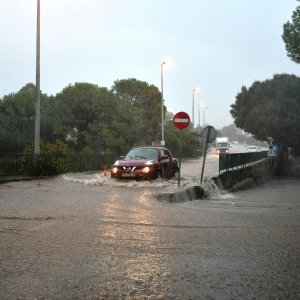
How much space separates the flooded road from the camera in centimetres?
475

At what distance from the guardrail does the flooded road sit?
12151 mm

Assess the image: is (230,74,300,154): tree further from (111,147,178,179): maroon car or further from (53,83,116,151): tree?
(111,147,178,179): maroon car

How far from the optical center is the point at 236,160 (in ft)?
88.6

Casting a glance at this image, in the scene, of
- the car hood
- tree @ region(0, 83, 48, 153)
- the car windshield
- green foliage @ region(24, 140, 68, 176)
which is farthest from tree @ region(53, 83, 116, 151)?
the car hood

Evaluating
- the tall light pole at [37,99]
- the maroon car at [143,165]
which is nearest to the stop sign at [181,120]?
the maroon car at [143,165]

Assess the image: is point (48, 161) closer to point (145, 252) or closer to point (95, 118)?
point (145, 252)

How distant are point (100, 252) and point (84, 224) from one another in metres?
2.44

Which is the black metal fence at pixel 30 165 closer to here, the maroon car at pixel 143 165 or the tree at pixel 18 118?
the maroon car at pixel 143 165

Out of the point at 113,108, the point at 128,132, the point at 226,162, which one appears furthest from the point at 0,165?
the point at 113,108

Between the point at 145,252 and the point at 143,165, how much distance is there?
1184 cm

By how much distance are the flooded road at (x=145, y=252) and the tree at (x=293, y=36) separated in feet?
94.3

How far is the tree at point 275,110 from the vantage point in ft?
178

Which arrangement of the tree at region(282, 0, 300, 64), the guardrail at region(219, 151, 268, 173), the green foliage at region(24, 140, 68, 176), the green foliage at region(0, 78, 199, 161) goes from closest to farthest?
the green foliage at region(24, 140, 68, 176), the guardrail at region(219, 151, 268, 173), the tree at region(282, 0, 300, 64), the green foliage at region(0, 78, 199, 161)

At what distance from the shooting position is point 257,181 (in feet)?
108
